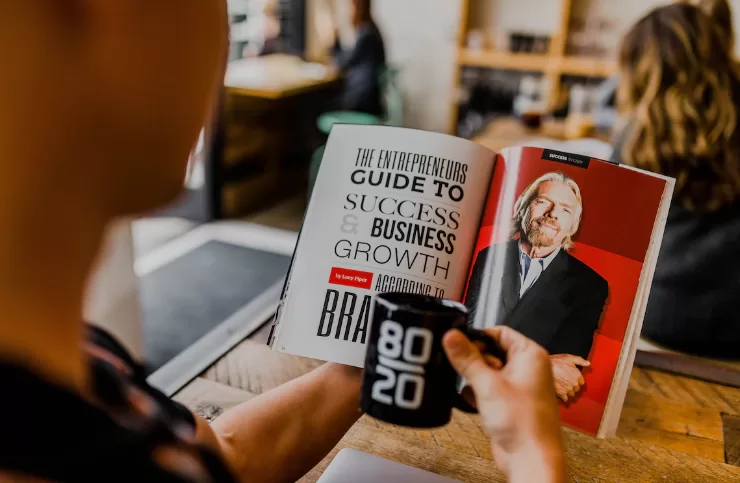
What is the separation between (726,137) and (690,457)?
929mm

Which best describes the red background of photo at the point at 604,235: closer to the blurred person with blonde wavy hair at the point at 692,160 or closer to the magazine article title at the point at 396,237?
the magazine article title at the point at 396,237

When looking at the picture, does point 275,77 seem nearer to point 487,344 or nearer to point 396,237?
point 396,237

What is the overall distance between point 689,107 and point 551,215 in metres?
0.98

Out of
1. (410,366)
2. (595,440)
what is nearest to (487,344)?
(410,366)

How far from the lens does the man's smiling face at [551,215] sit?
2.15 feet

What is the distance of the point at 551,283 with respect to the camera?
645mm

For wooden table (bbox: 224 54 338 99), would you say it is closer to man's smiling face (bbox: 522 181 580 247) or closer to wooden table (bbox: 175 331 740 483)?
wooden table (bbox: 175 331 740 483)

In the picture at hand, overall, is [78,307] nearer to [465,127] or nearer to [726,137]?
[726,137]

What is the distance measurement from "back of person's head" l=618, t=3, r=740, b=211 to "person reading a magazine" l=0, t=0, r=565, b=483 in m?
1.28

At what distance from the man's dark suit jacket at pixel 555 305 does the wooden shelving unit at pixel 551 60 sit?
11.2 ft

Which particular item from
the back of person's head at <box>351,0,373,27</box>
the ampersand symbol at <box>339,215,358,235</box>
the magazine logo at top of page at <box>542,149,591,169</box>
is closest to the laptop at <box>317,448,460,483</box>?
the ampersand symbol at <box>339,215,358,235</box>

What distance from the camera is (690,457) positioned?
2.43 ft

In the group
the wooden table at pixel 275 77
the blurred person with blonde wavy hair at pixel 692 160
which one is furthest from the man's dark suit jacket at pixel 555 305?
the wooden table at pixel 275 77

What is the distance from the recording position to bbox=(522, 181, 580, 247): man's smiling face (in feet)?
2.15
